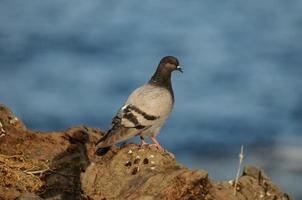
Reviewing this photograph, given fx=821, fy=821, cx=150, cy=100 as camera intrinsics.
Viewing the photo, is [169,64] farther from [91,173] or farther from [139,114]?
[91,173]

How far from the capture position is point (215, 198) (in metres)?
16.0

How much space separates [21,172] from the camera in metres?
20.5

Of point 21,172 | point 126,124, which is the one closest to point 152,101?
point 126,124

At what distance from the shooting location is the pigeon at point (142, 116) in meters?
18.6

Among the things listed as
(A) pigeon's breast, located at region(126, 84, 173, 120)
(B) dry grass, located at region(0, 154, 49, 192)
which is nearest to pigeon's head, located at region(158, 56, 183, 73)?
Result: (A) pigeon's breast, located at region(126, 84, 173, 120)

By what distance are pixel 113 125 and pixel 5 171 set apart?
10.6 feet

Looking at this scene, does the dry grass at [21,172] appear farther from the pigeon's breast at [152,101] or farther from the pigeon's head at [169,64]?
the pigeon's head at [169,64]

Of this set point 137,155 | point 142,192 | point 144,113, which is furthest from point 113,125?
point 142,192

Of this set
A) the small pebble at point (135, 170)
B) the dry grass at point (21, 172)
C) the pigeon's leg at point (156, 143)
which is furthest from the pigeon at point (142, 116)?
the dry grass at point (21, 172)

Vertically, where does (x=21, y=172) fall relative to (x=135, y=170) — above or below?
above

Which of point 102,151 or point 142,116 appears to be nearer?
point 102,151

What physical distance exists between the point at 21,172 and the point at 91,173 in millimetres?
4243

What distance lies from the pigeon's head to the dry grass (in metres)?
3.97

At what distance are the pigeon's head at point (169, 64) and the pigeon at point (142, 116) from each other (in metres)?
0.72
